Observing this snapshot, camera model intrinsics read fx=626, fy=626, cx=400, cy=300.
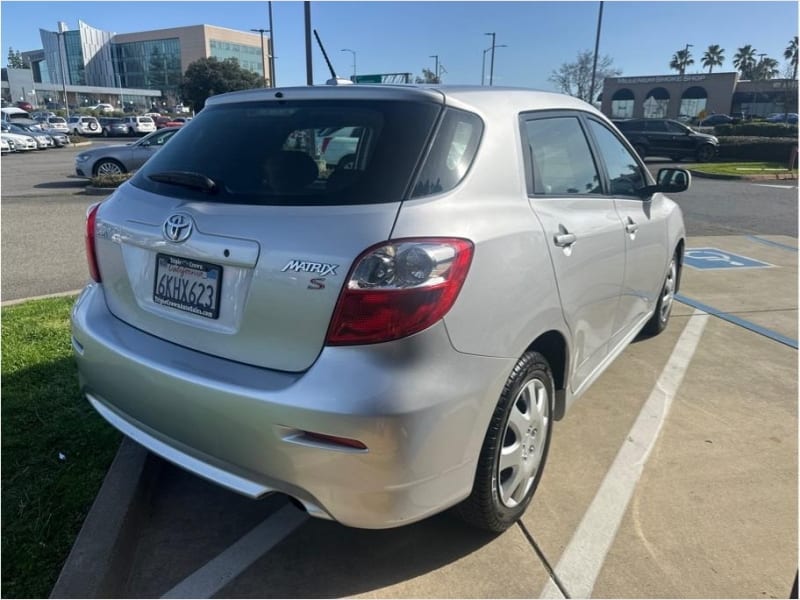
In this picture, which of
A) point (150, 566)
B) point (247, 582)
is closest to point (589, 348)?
point (247, 582)

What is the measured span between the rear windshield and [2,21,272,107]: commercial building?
10025 cm

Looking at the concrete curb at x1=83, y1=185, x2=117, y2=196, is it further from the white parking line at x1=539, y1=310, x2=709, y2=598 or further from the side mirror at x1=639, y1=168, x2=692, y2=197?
Result: the white parking line at x1=539, y1=310, x2=709, y2=598

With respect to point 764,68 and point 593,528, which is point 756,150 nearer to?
point 593,528

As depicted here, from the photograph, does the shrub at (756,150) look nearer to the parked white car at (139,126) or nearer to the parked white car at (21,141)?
the parked white car at (21,141)

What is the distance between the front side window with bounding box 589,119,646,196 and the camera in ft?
11.7

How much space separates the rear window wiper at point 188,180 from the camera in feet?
7.59

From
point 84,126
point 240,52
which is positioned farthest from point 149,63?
point 84,126

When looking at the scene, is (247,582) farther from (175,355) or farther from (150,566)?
(175,355)

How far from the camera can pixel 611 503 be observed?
Answer: 2902 mm

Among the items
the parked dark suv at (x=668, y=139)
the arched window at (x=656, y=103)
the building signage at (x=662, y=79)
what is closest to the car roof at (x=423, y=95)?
the parked dark suv at (x=668, y=139)

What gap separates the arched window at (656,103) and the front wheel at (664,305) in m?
71.5

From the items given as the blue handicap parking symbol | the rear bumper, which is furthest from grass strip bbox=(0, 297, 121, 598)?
the blue handicap parking symbol

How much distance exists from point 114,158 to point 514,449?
1600cm

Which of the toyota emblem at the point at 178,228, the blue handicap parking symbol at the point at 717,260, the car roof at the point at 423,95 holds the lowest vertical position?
the blue handicap parking symbol at the point at 717,260
